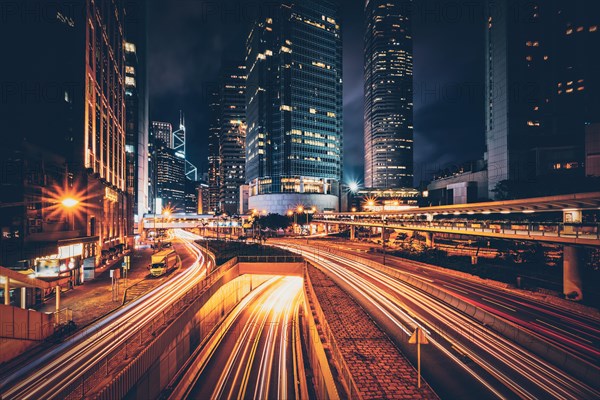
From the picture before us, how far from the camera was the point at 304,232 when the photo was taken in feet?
359

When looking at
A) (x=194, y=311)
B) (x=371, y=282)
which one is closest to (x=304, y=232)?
(x=371, y=282)

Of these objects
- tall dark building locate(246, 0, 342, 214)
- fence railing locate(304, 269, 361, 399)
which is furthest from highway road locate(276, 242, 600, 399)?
tall dark building locate(246, 0, 342, 214)

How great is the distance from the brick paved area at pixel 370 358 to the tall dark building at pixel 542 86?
85533 millimetres

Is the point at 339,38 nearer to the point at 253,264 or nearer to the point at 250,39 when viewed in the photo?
the point at 250,39

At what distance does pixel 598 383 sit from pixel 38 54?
5345 centimetres

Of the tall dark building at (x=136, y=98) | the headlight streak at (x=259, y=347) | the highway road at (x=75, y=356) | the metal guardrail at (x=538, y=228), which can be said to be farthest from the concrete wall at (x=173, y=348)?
the tall dark building at (x=136, y=98)

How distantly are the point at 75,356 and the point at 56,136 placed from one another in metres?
28.4

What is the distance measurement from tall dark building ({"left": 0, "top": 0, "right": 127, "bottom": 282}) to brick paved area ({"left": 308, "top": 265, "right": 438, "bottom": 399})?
22129 millimetres

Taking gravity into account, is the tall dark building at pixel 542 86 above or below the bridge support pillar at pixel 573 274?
above

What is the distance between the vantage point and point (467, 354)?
14.7 m

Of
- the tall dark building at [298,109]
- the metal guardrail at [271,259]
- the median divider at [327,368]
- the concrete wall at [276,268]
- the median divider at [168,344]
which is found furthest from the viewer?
the tall dark building at [298,109]

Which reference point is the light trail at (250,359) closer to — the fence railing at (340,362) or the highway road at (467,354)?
the fence railing at (340,362)

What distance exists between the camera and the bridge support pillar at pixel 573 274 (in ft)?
76.8

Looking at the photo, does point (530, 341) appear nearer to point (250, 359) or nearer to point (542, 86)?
point (250, 359)
